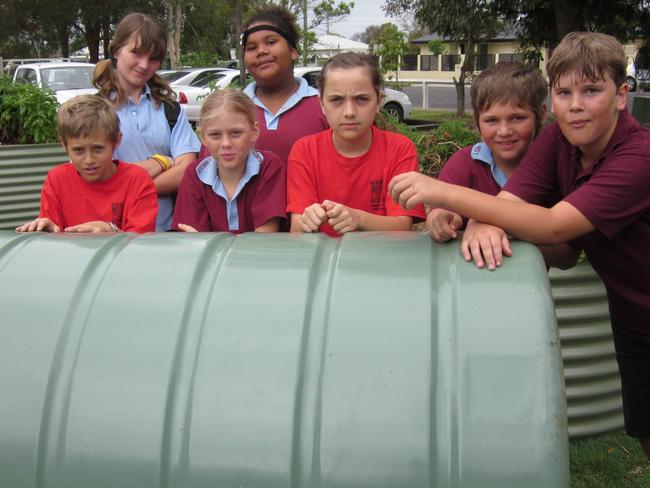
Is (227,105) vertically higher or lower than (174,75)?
lower

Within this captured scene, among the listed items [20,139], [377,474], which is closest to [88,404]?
[377,474]

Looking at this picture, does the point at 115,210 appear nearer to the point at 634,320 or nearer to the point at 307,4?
the point at 634,320

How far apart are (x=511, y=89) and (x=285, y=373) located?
4.42 ft

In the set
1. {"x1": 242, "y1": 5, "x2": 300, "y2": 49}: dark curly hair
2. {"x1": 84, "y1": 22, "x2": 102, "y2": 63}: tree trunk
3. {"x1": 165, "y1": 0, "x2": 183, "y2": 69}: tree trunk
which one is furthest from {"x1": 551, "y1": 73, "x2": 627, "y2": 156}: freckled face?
{"x1": 84, "y1": 22, "x2": 102, "y2": 63}: tree trunk

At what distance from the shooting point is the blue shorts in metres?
2.44

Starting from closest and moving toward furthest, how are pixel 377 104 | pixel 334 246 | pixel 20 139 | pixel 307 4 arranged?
pixel 334 246 → pixel 377 104 → pixel 20 139 → pixel 307 4

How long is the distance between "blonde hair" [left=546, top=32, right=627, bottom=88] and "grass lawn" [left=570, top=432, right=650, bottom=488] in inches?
73.5

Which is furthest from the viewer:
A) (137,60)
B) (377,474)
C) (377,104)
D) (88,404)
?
(137,60)

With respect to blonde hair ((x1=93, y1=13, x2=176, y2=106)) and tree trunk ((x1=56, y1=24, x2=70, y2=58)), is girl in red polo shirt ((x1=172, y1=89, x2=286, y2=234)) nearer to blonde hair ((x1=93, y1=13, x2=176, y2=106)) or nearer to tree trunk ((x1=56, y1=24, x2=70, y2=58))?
blonde hair ((x1=93, y1=13, x2=176, y2=106))

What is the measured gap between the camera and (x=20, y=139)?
6445 mm

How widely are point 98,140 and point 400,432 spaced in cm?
176

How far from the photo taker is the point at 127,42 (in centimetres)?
307

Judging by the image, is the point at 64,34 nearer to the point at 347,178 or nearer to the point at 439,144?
the point at 439,144

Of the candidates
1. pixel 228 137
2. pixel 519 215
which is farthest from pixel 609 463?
pixel 228 137
